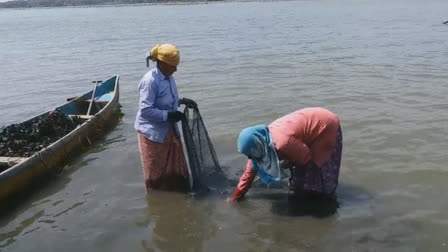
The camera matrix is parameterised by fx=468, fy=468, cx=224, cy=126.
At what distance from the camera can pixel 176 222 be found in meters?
5.36

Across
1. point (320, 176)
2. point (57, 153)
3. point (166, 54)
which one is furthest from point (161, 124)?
point (57, 153)

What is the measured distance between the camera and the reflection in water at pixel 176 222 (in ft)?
16.2

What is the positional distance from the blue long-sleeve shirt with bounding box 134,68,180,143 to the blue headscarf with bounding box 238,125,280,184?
1134 millimetres

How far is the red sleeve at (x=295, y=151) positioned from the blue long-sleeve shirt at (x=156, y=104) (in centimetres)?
142

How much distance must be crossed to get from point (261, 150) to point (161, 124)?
1.40 meters

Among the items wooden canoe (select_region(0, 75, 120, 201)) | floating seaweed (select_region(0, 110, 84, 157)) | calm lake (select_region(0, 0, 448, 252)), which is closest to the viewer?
calm lake (select_region(0, 0, 448, 252))

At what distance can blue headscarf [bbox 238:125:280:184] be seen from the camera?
441cm

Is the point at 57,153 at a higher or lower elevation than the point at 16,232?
higher

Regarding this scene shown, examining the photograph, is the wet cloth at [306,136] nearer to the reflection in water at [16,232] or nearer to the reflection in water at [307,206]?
the reflection in water at [307,206]

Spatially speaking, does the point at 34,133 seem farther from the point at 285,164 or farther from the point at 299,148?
the point at 299,148

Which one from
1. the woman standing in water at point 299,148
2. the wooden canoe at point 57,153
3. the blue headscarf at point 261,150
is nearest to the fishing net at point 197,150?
the woman standing in water at point 299,148

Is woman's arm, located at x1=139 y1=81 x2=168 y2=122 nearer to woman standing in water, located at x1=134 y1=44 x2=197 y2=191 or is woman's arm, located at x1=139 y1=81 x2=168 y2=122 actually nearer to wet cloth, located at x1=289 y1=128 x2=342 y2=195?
woman standing in water, located at x1=134 y1=44 x2=197 y2=191

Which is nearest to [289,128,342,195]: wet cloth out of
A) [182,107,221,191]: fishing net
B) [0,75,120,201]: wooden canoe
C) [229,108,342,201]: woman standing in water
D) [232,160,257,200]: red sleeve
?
[229,108,342,201]: woman standing in water

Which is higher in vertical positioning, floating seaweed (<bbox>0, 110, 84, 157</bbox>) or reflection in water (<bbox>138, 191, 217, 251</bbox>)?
floating seaweed (<bbox>0, 110, 84, 157</bbox>)
